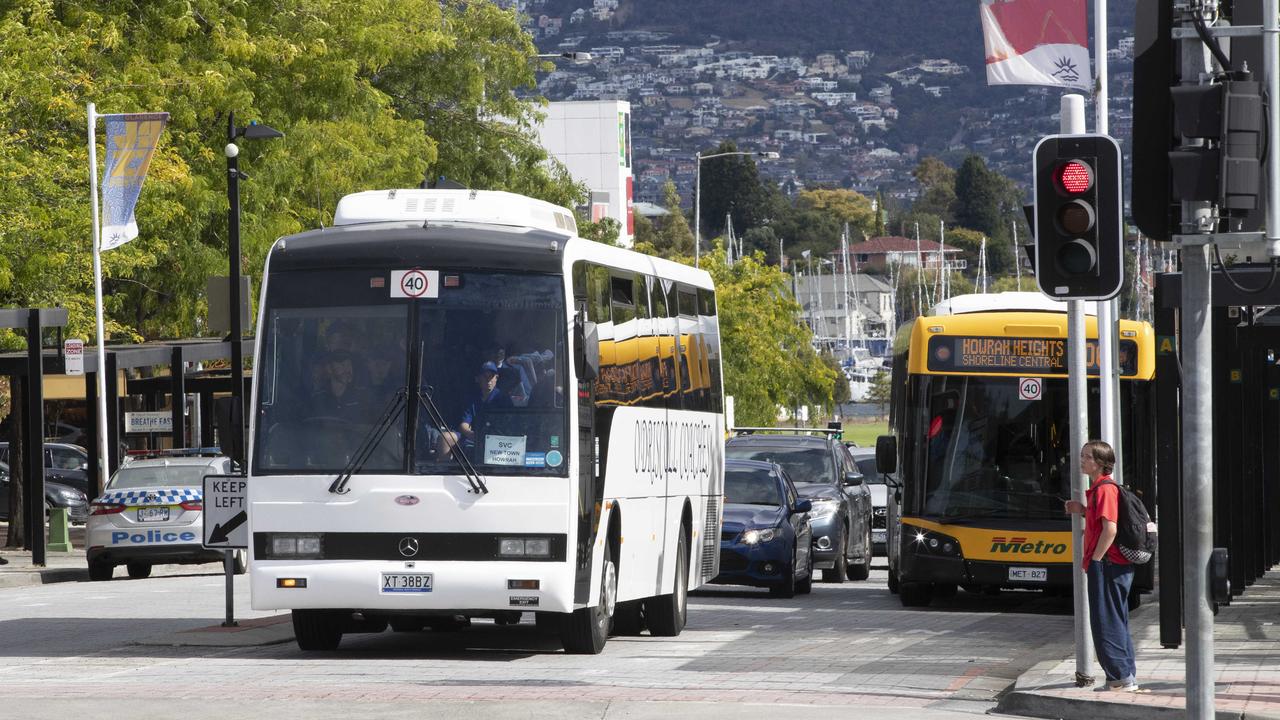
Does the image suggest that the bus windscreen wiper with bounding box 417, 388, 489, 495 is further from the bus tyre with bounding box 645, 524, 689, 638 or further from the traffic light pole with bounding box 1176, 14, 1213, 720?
the traffic light pole with bounding box 1176, 14, 1213, 720

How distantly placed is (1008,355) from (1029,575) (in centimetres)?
227

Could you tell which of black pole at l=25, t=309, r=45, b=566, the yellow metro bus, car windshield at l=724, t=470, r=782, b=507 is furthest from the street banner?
the yellow metro bus

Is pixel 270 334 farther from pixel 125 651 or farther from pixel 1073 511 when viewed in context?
pixel 1073 511

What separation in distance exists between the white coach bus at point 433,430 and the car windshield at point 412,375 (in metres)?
0.01

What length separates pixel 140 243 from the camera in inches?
1443

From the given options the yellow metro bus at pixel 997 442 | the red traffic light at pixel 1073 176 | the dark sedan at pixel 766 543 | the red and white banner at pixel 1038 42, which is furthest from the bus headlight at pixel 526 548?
the red and white banner at pixel 1038 42

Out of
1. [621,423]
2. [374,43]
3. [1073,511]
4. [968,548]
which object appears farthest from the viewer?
[374,43]

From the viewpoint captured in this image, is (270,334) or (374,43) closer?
(270,334)

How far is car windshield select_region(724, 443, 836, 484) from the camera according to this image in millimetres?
28438

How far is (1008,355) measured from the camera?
861 inches

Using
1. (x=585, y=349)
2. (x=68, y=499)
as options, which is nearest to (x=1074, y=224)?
(x=585, y=349)

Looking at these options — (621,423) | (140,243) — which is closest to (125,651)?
(621,423)

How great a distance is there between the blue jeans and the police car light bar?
17.4 ft

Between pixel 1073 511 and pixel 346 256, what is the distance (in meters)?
5.56
